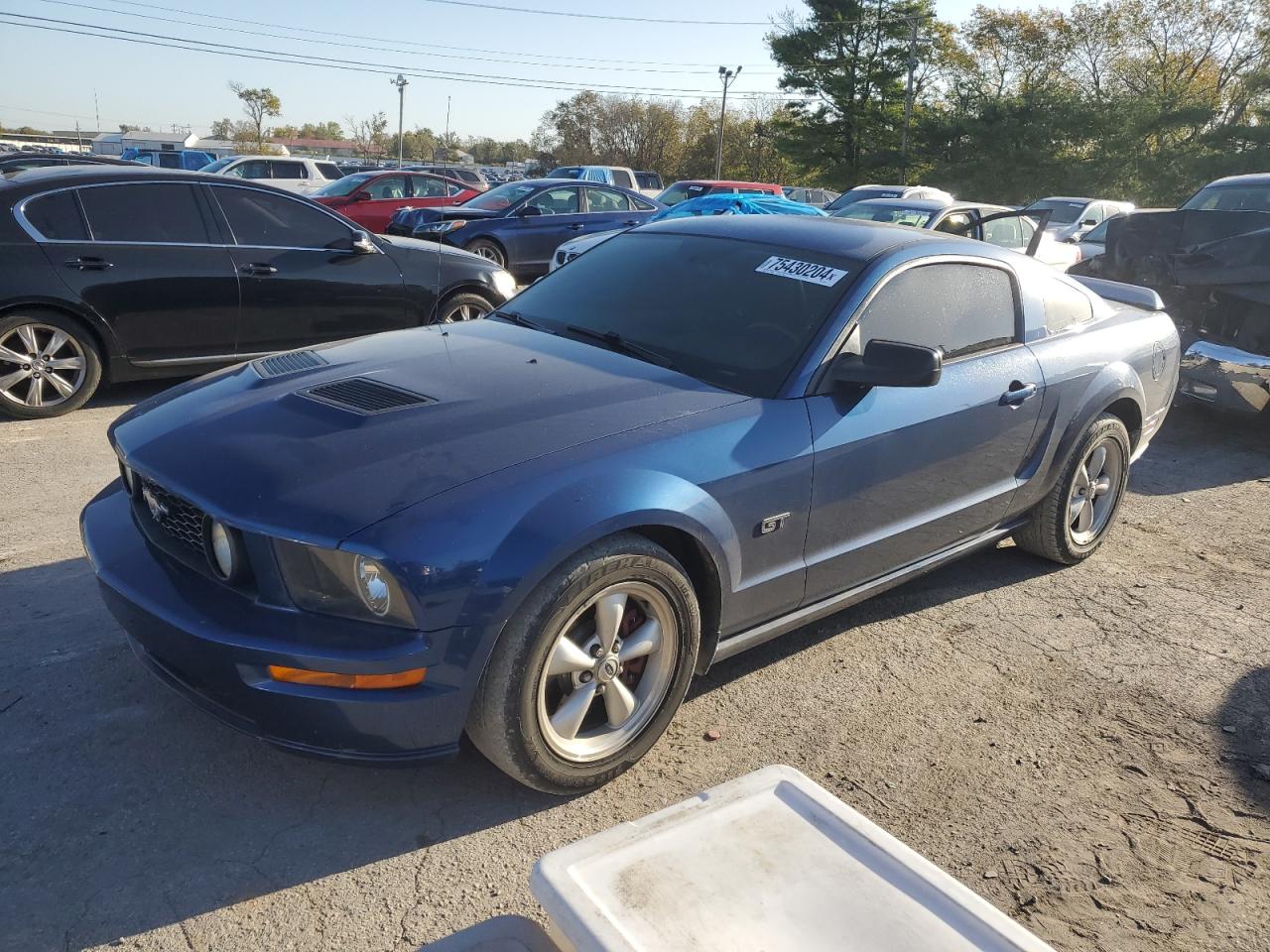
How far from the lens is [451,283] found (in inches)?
305

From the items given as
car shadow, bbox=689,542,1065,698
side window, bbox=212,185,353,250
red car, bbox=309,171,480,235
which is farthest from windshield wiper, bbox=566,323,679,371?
red car, bbox=309,171,480,235

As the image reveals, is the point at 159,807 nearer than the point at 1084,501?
Yes

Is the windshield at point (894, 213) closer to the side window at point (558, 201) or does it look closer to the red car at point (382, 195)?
the side window at point (558, 201)

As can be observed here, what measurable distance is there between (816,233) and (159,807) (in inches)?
119

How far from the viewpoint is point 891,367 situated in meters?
3.20

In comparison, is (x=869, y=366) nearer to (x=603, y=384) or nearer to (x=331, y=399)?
(x=603, y=384)

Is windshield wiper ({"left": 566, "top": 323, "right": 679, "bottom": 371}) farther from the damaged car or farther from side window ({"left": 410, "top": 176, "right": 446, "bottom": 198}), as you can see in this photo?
side window ({"left": 410, "top": 176, "right": 446, "bottom": 198})

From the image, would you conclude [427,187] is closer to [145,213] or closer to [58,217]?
[145,213]

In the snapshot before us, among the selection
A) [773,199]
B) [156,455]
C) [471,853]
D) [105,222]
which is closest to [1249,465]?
[471,853]

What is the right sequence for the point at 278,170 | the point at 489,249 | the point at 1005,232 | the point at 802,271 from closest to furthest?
1. the point at 802,271
2. the point at 1005,232
3. the point at 489,249
4. the point at 278,170

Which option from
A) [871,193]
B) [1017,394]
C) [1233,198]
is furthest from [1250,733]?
[871,193]

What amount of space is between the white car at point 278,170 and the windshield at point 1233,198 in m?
16.0

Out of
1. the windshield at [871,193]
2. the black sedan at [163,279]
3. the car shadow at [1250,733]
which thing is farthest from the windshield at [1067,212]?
the car shadow at [1250,733]

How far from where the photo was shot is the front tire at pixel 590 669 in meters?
2.56
